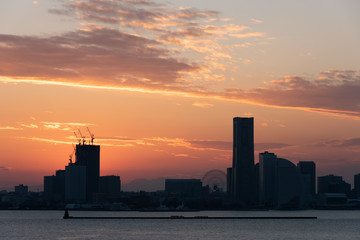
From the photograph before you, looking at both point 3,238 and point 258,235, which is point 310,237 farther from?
point 3,238

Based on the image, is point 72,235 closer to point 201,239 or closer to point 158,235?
point 158,235

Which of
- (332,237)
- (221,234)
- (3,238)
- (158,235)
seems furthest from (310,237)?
(3,238)

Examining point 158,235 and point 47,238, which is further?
point 158,235

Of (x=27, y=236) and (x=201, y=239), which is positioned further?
(x=27, y=236)

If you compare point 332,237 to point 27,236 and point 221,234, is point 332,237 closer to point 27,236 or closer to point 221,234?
point 221,234

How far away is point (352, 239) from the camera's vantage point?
590 ft

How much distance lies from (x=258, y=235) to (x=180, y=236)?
78.2 feet

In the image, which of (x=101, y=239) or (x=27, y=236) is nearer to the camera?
(x=101, y=239)

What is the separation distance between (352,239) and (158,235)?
53.8 meters

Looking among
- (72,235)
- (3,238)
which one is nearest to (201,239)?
(72,235)

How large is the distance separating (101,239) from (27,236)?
82.8 ft

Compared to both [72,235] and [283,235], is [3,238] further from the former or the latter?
[283,235]

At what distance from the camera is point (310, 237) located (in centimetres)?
18725

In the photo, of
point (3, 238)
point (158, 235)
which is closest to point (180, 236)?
point (158, 235)
